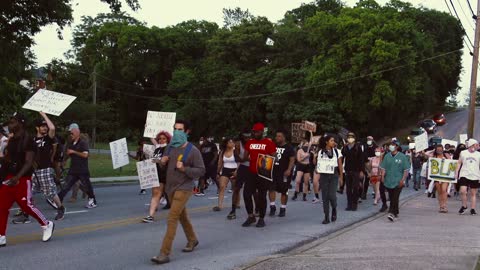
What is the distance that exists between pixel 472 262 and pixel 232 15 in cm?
7510

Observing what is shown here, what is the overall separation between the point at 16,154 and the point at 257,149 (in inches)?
163

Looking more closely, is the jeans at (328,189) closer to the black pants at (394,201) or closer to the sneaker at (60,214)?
the black pants at (394,201)

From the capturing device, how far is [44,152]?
32.4 ft

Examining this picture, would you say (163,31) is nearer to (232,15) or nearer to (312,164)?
(232,15)

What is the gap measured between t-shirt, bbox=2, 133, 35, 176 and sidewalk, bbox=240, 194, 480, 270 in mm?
3519

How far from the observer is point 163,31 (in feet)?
213

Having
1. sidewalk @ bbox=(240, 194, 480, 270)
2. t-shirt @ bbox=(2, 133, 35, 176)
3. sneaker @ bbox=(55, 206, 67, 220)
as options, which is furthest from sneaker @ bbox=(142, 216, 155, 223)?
sidewalk @ bbox=(240, 194, 480, 270)

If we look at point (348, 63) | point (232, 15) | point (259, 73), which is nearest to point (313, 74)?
point (348, 63)

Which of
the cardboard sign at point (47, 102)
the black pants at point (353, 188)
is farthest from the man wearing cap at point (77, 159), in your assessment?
the black pants at point (353, 188)

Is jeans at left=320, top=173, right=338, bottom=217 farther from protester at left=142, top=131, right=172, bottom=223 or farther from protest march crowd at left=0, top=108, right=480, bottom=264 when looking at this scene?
protester at left=142, top=131, right=172, bottom=223

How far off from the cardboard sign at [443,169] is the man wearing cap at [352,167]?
1.93 metres

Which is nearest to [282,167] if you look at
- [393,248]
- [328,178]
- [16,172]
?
[328,178]

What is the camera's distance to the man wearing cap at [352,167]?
521 inches

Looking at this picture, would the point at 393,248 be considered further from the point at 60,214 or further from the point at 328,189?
the point at 60,214
